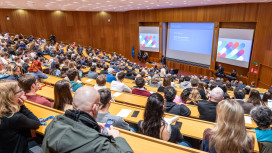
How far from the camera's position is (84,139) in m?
1.08

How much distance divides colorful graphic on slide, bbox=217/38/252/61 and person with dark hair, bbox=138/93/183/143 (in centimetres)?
1000

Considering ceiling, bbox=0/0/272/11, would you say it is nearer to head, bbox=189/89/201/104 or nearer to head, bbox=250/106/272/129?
head, bbox=189/89/201/104

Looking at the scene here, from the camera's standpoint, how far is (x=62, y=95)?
2625 mm

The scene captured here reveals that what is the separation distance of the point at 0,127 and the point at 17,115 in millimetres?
155

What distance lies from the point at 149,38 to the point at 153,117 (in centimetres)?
1417

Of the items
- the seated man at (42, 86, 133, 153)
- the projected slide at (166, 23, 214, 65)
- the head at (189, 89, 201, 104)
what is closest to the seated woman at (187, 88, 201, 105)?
the head at (189, 89, 201, 104)

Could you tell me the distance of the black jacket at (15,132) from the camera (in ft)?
5.43

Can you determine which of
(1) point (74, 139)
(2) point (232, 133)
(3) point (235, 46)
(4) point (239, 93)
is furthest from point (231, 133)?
(3) point (235, 46)

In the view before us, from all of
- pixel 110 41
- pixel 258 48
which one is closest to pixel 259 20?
pixel 258 48

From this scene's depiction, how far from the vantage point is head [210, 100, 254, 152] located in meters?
1.76

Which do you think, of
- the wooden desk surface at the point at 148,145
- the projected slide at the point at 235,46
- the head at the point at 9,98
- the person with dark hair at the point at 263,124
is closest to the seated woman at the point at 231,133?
the wooden desk surface at the point at 148,145

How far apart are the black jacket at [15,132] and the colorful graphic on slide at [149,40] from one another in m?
14.2

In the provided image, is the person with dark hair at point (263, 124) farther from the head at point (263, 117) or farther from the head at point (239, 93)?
the head at point (239, 93)

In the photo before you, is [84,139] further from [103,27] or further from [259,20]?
[103,27]
